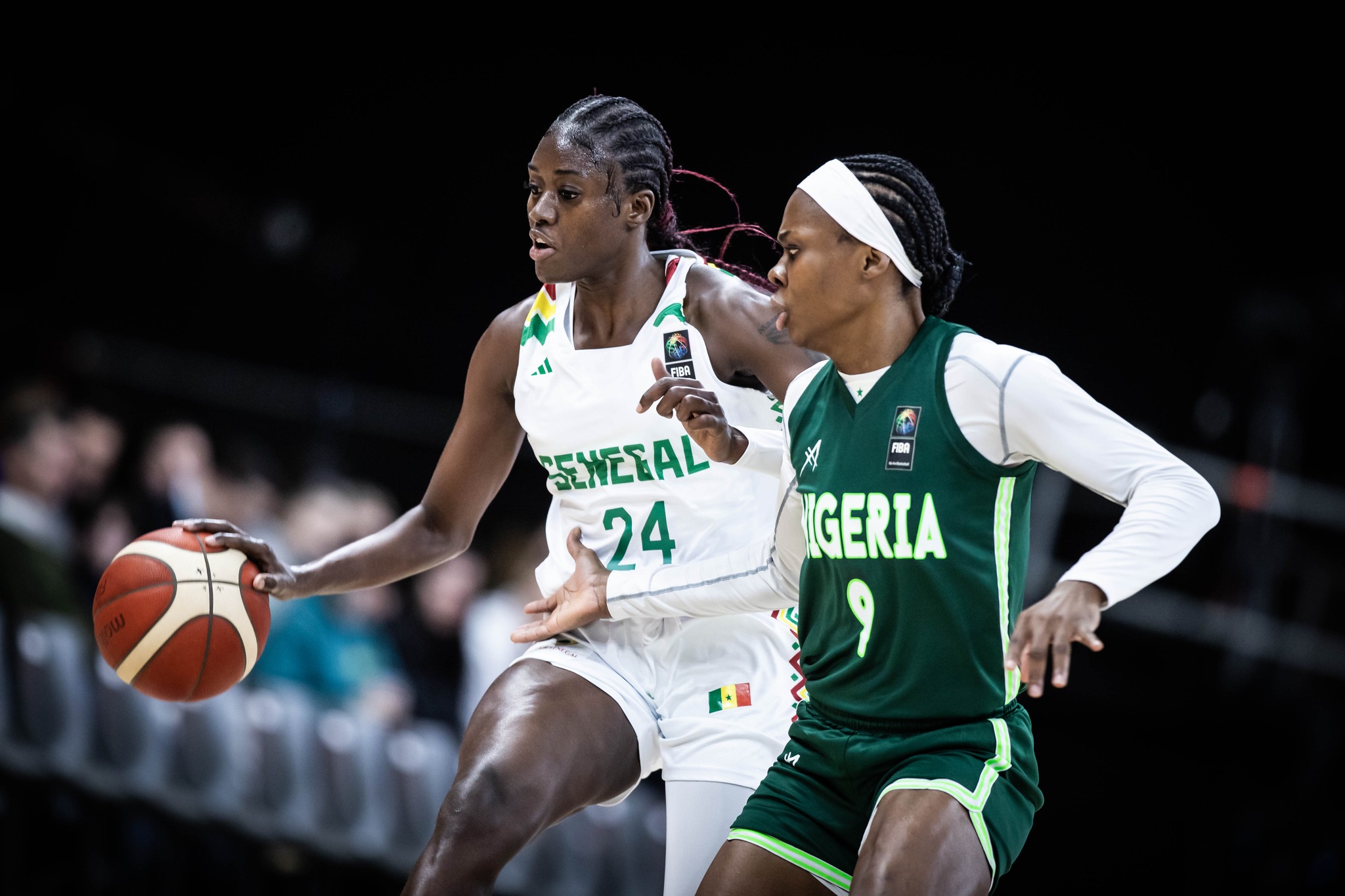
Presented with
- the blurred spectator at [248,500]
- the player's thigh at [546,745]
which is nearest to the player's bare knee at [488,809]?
the player's thigh at [546,745]

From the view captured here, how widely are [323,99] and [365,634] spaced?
3.99 metres

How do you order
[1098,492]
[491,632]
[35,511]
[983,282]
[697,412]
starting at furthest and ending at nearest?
[983,282] → [491,632] → [35,511] → [697,412] → [1098,492]

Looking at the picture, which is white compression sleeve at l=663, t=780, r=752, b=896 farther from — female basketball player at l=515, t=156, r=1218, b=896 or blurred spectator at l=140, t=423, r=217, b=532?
blurred spectator at l=140, t=423, r=217, b=532

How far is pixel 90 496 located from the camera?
22.9 feet

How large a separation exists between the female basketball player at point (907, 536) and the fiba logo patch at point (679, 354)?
382 millimetres

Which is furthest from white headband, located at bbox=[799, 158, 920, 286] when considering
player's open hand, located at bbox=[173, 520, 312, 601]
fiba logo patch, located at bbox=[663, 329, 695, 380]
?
player's open hand, located at bbox=[173, 520, 312, 601]

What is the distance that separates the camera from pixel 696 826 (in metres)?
3.11

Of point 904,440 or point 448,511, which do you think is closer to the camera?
point 904,440

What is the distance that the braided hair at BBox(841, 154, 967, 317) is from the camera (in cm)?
270

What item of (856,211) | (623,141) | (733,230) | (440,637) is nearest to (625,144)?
(623,141)

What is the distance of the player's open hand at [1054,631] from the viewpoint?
85.7 inches

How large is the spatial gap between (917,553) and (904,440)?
0.20m

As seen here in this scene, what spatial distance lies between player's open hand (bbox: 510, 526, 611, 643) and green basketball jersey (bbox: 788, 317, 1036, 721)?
2.09 ft

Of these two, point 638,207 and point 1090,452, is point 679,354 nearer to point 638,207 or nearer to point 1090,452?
point 638,207
